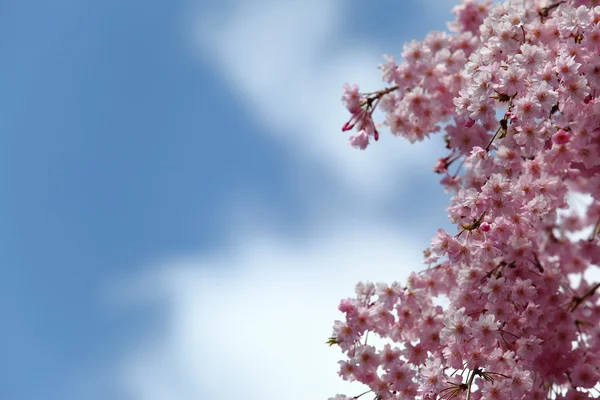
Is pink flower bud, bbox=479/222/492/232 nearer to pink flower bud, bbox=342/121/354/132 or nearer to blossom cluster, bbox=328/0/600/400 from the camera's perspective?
blossom cluster, bbox=328/0/600/400

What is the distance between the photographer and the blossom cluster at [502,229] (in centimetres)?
454

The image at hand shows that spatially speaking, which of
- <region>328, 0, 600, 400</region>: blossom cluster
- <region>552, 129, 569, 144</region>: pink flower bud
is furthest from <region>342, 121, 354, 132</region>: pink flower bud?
<region>552, 129, 569, 144</region>: pink flower bud

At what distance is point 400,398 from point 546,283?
170 centimetres

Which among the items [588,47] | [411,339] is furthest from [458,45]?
[411,339]

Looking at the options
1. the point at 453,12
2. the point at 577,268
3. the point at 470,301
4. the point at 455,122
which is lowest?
the point at 470,301

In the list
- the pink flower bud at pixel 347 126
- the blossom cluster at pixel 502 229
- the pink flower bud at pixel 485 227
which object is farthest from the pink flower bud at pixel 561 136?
the pink flower bud at pixel 347 126

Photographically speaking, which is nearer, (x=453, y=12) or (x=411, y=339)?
(x=411, y=339)

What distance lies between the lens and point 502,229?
4668 millimetres

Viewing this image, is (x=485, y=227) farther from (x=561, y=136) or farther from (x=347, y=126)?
(x=347, y=126)

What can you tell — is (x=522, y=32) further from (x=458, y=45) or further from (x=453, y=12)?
(x=453, y=12)

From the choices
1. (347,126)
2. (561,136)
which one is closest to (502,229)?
(561,136)

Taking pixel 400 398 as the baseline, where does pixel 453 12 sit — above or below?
above

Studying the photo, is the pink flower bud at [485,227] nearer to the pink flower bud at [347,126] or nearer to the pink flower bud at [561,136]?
the pink flower bud at [561,136]

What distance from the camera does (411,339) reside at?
5555mm
